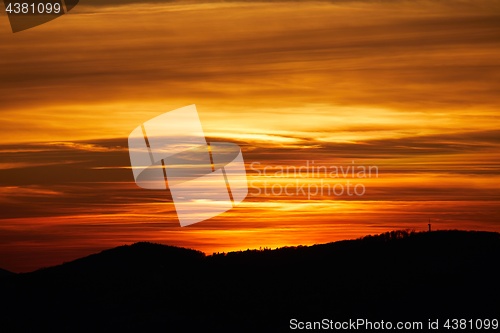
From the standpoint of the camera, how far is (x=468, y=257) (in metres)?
39.6

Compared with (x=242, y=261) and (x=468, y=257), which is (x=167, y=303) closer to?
(x=242, y=261)

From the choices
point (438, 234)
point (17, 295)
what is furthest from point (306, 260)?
point (17, 295)

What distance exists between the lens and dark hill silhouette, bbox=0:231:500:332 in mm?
35531

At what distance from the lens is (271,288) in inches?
1561

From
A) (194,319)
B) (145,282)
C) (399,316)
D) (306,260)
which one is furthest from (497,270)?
(145,282)

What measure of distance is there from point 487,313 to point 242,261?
47.0 feet

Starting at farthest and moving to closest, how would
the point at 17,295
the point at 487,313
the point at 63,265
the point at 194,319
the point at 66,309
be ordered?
the point at 63,265, the point at 17,295, the point at 66,309, the point at 194,319, the point at 487,313

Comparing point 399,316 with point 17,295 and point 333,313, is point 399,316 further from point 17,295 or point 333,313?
point 17,295

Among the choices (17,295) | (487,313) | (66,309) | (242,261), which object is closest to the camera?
(487,313)

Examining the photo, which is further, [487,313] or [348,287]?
[348,287]

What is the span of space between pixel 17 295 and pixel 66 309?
13.5ft

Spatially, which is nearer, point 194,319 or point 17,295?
point 194,319

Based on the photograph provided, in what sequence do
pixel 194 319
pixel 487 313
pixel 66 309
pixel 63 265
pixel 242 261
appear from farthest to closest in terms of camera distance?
pixel 63 265
pixel 242 261
pixel 66 309
pixel 194 319
pixel 487 313

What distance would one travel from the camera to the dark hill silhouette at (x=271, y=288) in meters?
35.5
